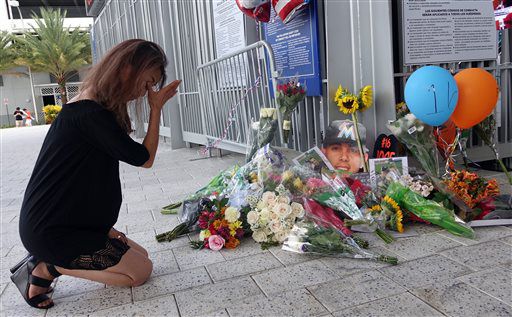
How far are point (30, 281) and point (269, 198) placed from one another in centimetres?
146

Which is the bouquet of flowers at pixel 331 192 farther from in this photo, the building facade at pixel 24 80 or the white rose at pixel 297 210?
the building facade at pixel 24 80

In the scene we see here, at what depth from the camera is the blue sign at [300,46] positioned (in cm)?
420

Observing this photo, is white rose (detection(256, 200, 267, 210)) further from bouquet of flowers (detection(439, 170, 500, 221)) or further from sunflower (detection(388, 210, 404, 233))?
bouquet of flowers (detection(439, 170, 500, 221))

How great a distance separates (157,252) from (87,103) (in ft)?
3.91

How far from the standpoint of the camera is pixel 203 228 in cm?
298

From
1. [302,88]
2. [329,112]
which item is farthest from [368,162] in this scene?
[302,88]

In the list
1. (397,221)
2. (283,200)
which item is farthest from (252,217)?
(397,221)

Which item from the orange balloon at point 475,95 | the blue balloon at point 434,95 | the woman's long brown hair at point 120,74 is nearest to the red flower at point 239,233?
the woman's long brown hair at point 120,74

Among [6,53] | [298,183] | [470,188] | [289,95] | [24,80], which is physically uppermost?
[6,53]

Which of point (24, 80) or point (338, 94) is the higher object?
point (24, 80)

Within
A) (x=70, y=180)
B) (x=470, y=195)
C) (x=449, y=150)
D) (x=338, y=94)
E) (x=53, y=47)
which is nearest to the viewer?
(x=70, y=180)

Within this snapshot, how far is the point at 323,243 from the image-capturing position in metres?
2.56

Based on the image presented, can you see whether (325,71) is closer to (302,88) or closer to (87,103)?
(302,88)

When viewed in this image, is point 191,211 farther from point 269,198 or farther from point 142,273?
point 142,273
